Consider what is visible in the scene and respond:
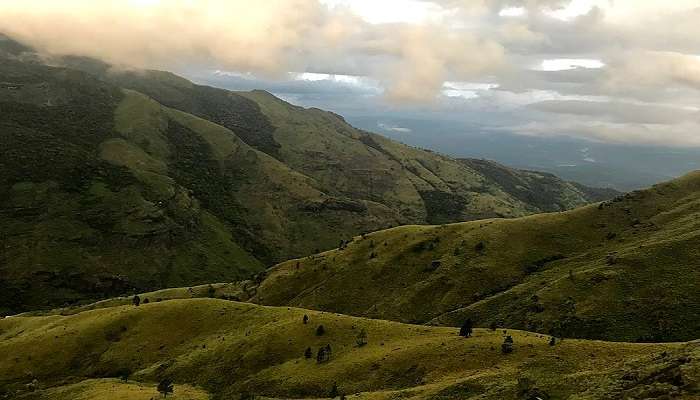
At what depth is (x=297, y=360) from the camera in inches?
2889

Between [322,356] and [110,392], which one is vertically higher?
[322,356]

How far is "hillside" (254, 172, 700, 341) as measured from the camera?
97.4 metres

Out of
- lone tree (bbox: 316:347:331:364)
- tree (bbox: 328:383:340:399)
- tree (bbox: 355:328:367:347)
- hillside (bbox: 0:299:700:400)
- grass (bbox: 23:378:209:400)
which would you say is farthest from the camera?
tree (bbox: 355:328:367:347)

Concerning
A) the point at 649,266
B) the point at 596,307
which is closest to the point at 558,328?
the point at 596,307

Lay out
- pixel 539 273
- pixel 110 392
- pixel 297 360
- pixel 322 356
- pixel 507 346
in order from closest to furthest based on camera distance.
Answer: pixel 507 346
pixel 322 356
pixel 110 392
pixel 297 360
pixel 539 273

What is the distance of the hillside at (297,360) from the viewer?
4421cm

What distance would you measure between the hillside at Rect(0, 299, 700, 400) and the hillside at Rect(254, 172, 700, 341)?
40272 mm

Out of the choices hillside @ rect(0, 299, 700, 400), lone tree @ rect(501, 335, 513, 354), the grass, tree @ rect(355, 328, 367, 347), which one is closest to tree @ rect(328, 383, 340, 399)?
hillside @ rect(0, 299, 700, 400)

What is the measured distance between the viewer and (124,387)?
75.3m

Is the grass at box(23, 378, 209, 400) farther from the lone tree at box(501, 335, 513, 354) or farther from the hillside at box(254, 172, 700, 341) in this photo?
the hillside at box(254, 172, 700, 341)

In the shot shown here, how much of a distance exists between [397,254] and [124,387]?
9672 cm

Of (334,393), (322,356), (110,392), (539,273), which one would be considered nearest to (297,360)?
(322,356)

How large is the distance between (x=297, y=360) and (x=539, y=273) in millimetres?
78850

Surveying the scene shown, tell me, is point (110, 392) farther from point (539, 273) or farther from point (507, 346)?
point (539, 273)
